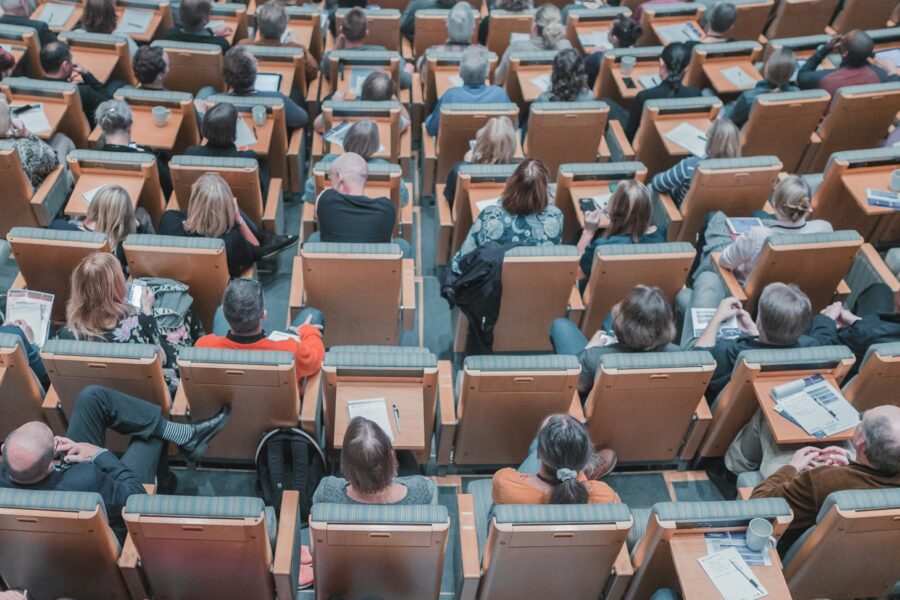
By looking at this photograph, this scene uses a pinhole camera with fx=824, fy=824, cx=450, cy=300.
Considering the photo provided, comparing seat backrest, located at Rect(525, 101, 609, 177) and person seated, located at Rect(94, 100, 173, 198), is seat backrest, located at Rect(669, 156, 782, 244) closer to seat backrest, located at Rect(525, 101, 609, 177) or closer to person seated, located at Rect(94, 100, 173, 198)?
seat backrest, located at Rect(525, 101, 609, 177)

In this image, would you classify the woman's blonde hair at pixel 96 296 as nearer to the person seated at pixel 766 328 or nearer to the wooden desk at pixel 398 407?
the wooden desk at pixel 398 407

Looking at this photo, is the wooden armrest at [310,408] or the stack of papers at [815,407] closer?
the stack of papers at [815,407]

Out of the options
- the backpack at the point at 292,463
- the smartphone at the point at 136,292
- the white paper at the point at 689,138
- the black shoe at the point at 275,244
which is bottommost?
the backpack at the point at 292,463

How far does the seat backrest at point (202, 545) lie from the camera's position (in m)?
2.71

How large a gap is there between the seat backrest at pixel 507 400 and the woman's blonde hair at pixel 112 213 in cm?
195

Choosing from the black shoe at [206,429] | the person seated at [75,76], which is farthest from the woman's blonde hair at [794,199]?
the person seated at [75,76]

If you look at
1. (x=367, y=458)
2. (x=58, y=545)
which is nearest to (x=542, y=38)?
(x=367, y=458)

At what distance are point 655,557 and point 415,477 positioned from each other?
3.03 ft

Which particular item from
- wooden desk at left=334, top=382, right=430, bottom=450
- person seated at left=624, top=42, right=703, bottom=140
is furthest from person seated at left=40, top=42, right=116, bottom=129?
person seated at left=624, top=42, right=703, bottom=140

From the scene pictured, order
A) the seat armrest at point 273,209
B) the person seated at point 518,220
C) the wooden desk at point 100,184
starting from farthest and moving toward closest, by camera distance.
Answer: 1. the seat armrest at point 273,209
2. the wooden desk at point 100,184
3. the person seated at point 518,220

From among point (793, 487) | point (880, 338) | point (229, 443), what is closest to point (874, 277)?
point (880, 338)

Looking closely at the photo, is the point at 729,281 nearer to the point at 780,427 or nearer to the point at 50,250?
the point at 780,427

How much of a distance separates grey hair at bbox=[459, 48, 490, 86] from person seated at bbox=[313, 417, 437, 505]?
3170mm

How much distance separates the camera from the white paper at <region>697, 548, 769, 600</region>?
2.76 metres
